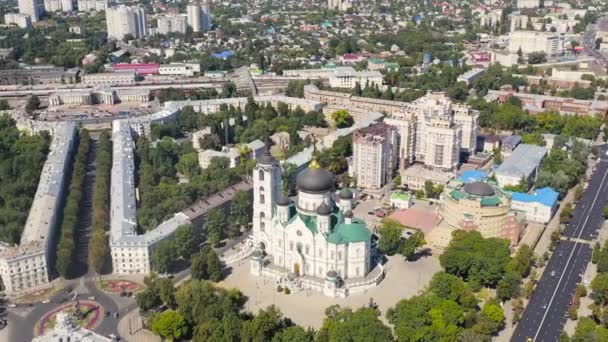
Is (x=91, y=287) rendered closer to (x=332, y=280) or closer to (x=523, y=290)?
(x=332, y=280)

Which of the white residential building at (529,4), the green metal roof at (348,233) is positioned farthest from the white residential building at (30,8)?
the green metal roof at (348,233)

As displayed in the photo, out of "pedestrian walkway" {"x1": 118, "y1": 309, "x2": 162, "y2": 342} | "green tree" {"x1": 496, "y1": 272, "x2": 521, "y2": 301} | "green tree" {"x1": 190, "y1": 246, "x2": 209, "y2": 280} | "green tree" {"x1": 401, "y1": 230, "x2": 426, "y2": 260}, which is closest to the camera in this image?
"pedestrian walkway" {"x1": 118, "y1": 309, "x2": 162, "y2": 342}

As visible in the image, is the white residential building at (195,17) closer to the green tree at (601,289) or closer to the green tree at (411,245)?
the green tree at (411,245)

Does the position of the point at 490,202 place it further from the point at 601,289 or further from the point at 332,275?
the point at 332,275

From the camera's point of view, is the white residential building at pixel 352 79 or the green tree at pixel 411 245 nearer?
the green tree at pixel 411 245

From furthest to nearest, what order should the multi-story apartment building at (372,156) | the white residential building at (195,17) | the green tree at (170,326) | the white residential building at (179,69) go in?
the white residential building at (195,17), the white residential building at (179,69), the multi-story apartment building at (372,156), the green tree at (170,326)

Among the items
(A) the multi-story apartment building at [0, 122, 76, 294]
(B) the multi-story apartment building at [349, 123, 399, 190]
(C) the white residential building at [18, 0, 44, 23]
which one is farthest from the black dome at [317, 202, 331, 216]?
(C) the white residential building at [18, 0, 44, 23]

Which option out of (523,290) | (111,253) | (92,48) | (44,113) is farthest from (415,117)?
(92,48)

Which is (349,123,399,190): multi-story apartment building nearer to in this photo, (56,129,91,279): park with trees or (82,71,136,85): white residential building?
(56,129,91,279): park with trees
